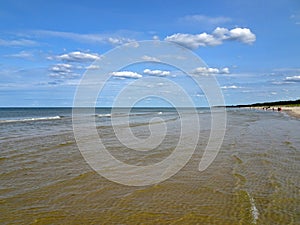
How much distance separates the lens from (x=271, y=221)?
207 inches

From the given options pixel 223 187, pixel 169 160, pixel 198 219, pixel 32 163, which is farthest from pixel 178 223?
pixel 32 163

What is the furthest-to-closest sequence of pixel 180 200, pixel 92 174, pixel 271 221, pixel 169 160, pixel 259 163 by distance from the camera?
pixel 169 160, pixel 259 163, pixel 92 174, pixel 180 200, pixel 271 221

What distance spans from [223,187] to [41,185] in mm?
5167

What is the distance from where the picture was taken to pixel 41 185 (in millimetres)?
7906

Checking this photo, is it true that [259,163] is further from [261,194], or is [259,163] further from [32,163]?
[32,163]

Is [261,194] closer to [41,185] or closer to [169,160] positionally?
[169,160]

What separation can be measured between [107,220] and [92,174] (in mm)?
3940

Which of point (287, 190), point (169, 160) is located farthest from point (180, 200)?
point (169, 160)

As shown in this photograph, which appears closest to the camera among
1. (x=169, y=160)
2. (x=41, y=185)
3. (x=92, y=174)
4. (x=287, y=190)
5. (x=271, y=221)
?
(x=271, y=221)

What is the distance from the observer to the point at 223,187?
297 inches

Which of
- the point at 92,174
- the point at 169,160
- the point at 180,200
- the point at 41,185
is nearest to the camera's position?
the point at 180,200

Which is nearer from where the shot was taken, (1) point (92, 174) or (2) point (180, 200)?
(2) point (180, 200)

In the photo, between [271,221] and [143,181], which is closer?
[271,221]

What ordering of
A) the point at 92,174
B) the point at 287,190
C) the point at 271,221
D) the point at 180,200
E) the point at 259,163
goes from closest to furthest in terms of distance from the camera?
the point at 271,221 → the point at 180,200 → the point at 287,190 → the point at 92,174 → the point at 259,163
